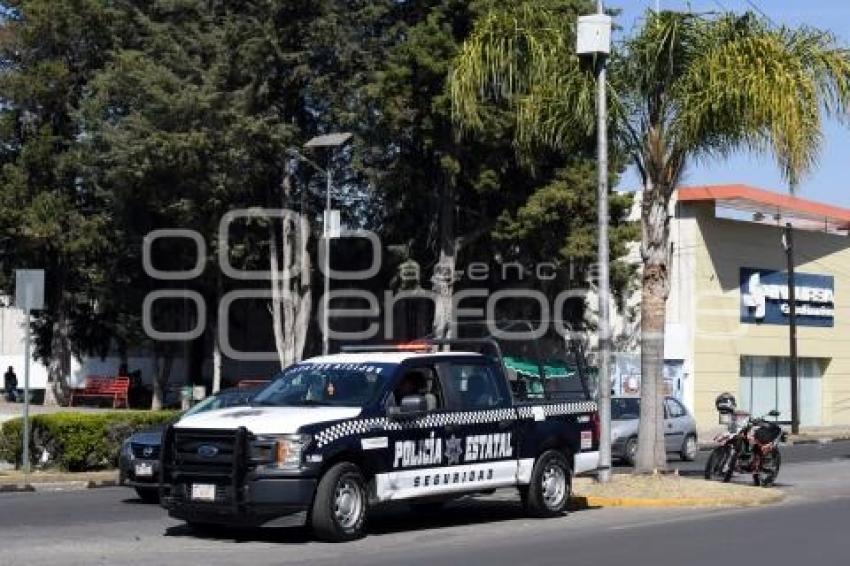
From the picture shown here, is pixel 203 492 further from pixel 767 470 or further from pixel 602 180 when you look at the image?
pixel 767 470

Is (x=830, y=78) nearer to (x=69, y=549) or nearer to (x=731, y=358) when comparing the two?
(x=69, y=549)

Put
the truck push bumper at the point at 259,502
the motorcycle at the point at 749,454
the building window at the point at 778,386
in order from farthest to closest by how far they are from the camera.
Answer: the building window at the point at 778,386 → the motorcycle at the point at 749,454 → the truck push bumper at the point at 259,502

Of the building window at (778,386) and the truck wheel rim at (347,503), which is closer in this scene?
the truck wheel rim at (347,503)

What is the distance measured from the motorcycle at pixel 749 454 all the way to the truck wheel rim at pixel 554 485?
5582mm

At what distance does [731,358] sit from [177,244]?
2039 cm

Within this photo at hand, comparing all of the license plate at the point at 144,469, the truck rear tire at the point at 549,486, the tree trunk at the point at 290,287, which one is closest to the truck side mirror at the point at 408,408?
the truck rear tire at the point at 549,486

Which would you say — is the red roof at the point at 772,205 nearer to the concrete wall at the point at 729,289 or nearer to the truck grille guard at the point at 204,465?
the concrete wall at the point at 729,289

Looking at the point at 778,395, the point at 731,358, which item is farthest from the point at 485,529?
the point at 778,395

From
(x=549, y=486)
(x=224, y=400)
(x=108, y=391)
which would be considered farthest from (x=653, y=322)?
(x=108, y=391)

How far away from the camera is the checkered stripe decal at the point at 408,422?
42.3 feet

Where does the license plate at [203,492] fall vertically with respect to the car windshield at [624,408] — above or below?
below

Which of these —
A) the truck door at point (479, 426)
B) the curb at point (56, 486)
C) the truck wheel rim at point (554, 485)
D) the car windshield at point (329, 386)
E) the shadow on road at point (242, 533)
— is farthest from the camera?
the curb at point (56, 486)

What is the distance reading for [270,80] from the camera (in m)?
41.6

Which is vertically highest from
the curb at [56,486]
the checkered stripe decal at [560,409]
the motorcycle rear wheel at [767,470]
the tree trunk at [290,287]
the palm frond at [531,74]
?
the palm frond at [531,74]
